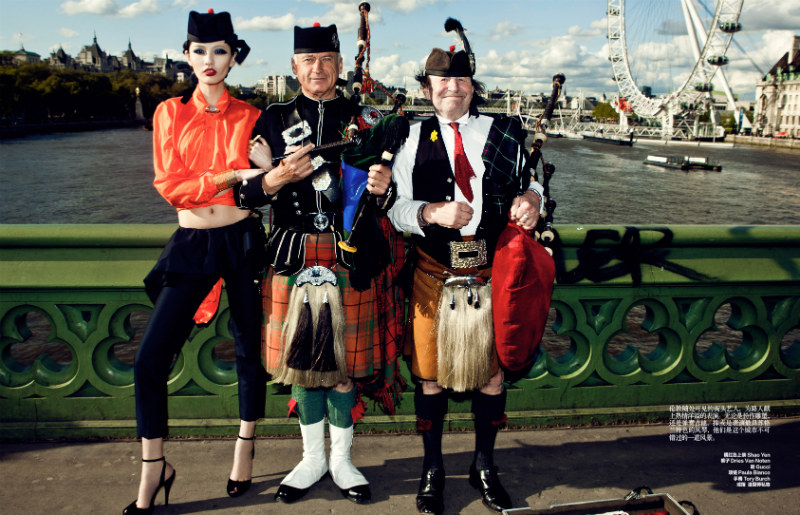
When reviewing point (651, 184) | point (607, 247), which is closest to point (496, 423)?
point (607, 247)

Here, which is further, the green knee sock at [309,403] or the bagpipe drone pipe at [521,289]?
the green knee sock at [309,403]

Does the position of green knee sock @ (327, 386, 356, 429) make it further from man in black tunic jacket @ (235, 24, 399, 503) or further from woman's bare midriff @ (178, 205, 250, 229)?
woman's bare midriff @ (178, 205, 250, 229)

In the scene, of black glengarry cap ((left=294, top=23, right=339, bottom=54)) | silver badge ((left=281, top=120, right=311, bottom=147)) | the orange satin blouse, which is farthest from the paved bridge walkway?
black glengarry cap ((left=294, top=23, right=339, bottom=54))

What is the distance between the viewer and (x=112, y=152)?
54.6m

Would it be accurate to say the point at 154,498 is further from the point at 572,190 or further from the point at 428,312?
the point at 572,190

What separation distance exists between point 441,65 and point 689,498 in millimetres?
2523

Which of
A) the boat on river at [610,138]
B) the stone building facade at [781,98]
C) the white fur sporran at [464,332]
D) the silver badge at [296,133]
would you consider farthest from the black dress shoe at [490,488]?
the stone building facade at [781,98]

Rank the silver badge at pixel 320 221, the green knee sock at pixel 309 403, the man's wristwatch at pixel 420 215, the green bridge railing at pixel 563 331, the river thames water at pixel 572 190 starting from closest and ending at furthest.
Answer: the man's wristwatch at pixel 420 215, the silver badge at pixel 320 221, the green knee sock at pixel 309 403, the green bridge railing at pixel 563 331, the river thames water at pixel 572 190

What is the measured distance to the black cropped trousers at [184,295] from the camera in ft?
9.49

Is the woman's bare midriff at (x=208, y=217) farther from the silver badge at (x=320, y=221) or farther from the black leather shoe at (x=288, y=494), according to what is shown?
the black leather shoe at (x=288, y=494)

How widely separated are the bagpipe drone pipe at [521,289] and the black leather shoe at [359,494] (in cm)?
95

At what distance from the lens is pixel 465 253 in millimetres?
3008

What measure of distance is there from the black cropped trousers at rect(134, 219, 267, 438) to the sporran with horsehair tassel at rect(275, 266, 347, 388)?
0.23m

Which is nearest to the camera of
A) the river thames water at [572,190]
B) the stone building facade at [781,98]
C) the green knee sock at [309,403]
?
the green knee sock at [309,403]
